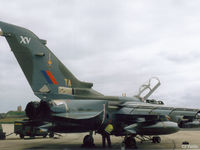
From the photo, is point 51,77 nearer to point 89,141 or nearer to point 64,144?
point 89,141

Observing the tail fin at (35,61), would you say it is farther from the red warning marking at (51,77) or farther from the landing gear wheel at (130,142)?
the landing gear wheel at (130,142)

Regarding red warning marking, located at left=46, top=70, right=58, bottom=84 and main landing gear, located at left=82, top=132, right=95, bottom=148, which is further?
main landing gear, located at left=82, top=132, right=95, bottom=148

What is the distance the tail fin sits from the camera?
11.0 meters

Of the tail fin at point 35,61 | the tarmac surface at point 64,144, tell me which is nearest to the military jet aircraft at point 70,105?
the tail fin at point 35,61

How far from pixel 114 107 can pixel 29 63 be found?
4519 mm

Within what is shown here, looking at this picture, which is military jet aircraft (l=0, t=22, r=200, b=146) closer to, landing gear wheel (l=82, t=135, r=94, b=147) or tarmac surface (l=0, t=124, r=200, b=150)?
landing gear wheel (l=82, t=135, r=94, b=147)

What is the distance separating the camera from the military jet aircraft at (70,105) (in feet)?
35.0

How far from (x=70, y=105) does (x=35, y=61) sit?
2652 mm

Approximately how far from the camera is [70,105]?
10.6m

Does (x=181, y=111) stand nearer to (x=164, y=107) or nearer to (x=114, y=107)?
(x=164, y=107)

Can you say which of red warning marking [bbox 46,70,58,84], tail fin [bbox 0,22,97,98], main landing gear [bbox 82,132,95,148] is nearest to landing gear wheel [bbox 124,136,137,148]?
main landing gear [bbox 82,132,95,148]

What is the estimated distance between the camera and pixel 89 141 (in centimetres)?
1184

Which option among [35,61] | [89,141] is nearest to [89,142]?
[89,141]

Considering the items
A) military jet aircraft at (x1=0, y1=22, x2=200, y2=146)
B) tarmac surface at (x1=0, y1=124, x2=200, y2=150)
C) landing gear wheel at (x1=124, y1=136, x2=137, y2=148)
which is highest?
military jet aircraft at (x1=0, y1=22, x2=200, y2=146)
